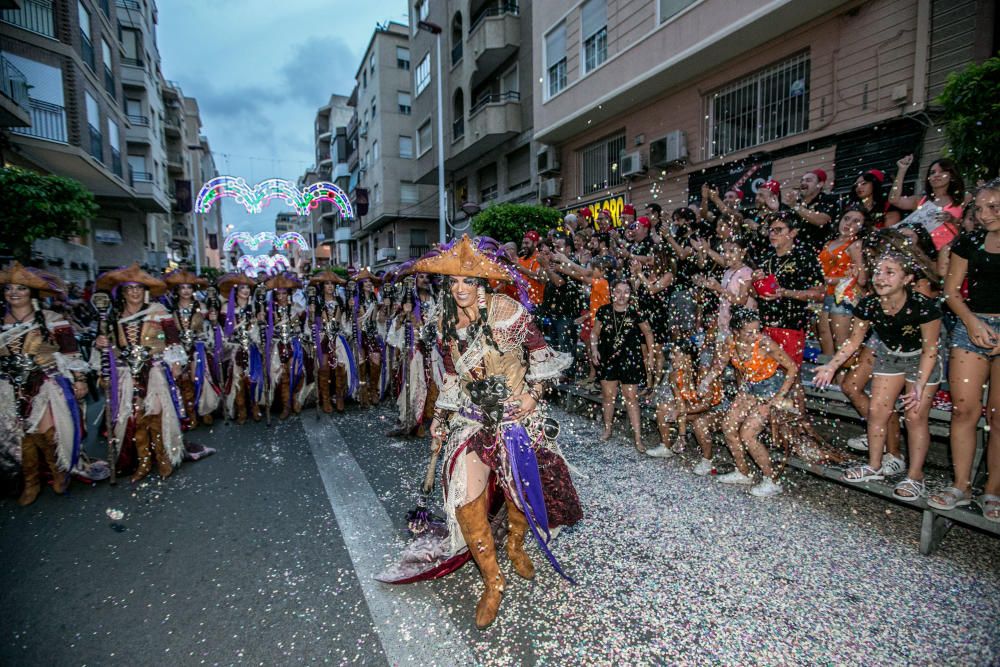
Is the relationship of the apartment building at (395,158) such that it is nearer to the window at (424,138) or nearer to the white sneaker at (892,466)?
the window at (424,138)

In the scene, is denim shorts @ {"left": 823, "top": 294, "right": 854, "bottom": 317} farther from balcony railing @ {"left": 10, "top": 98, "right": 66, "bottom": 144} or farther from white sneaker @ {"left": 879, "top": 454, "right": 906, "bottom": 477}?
balcony railing @ {"left": 10, "top": 98, "right": 66, "bottom": 144}

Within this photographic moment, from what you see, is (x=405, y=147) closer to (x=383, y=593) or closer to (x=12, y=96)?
(x=12, y=96)

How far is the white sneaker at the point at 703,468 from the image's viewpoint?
4352 millimetres

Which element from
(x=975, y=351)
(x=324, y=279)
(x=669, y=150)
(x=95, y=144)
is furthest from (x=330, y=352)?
(x=95, y=144)

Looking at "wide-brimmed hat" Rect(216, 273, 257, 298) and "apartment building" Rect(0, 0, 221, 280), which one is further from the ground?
"apartment building" Rect(0, 0, 221, 280)

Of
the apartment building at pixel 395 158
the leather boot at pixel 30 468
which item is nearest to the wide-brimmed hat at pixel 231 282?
the leather boot at pixel 30 468

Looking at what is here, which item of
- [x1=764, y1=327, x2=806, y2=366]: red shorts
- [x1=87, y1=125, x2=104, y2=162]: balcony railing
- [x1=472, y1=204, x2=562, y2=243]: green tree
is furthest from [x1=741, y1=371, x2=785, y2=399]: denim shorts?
[x1=87, y1=125, x2=104, y2=162]: balcony railing

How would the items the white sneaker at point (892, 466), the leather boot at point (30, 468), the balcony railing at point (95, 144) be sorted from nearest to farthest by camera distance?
the white sneaker at point (892, 466) → the leather boot at point (30, 468) → the balcony railing at point (95, 144)

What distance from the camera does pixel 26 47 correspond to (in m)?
16.2

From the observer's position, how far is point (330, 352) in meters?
7.28

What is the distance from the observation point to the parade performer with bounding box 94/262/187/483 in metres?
4.96

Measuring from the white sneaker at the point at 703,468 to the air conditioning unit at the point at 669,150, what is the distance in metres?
8.39

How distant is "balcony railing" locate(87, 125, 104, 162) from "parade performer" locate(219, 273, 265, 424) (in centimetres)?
1747

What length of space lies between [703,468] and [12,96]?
2129cm
